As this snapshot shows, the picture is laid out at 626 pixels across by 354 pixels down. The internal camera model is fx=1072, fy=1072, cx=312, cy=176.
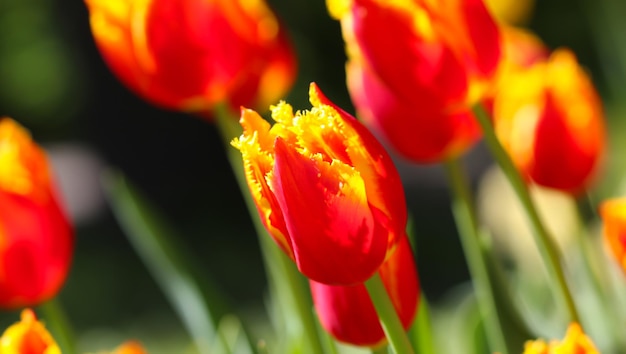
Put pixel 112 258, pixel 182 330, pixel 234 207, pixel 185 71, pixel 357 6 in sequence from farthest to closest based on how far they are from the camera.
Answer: pixel 234 207 < pixel 112 258 < pixel 182 330 < pixel 185 71 < pixel 357 6

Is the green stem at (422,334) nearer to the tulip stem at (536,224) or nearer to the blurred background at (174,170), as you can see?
the tulip stem at (536,224)

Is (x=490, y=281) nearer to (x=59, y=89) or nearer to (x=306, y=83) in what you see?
(x=306, y=83)

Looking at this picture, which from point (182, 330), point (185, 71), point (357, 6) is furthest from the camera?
point (182, 330)

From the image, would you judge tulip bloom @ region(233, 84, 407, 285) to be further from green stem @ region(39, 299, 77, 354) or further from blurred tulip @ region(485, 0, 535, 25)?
blurred tulip @ region(485, 0, 535, 25)

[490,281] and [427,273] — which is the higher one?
[490,281]

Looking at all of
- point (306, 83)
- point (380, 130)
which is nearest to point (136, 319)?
point (306, 83)

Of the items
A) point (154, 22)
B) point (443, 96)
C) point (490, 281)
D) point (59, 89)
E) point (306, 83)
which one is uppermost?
point (59, 89)

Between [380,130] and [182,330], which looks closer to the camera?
[380,130]
